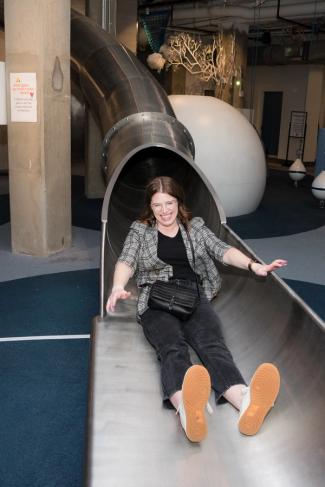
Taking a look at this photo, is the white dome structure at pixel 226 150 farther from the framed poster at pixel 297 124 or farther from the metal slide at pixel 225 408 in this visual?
the framed poster at pixel 297 124

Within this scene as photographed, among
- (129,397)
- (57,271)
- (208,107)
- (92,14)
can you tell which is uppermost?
(92,14)

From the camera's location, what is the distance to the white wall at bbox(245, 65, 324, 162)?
14.8m

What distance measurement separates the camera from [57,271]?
4.96m

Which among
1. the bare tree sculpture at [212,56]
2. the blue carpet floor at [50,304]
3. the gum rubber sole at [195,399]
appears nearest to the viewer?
the gum rubber sole at [195,399]

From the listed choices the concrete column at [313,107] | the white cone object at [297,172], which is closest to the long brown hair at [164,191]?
the white cone object at [297,172]

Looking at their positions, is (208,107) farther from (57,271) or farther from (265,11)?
(265,11)

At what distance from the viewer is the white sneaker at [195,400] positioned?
2.01m

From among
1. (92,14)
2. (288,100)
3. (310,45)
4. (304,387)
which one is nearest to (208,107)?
(92,14)

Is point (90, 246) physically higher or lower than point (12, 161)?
lower

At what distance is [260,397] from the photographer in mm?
2072

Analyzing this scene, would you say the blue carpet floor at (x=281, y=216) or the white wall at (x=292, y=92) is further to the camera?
the white wall at (x=292, y=92)

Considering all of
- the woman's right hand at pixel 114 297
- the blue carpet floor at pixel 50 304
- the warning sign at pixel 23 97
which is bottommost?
the blue carpet floor at pixel 50 304

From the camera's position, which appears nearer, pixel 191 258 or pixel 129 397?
pixel 129 397

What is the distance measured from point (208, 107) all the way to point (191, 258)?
481 cm
